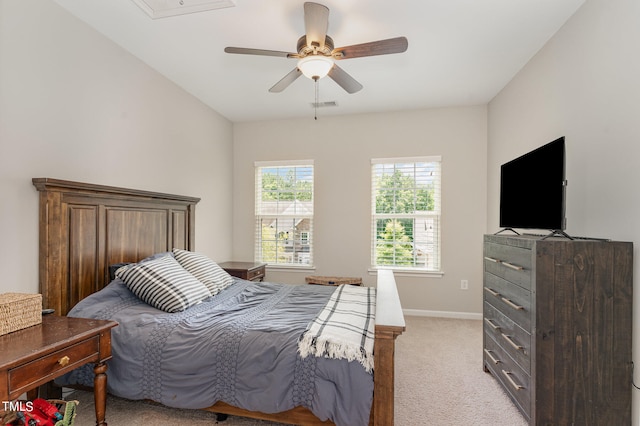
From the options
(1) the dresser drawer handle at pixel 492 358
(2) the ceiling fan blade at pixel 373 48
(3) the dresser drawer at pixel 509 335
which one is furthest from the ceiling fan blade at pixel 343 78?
(1) the dresser drawer handle at pixel 492 358

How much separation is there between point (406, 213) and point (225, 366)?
322cm

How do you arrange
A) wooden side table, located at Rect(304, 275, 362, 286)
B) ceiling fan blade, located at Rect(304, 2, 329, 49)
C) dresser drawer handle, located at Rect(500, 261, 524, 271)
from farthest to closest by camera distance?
wooden side table, located at Rect(304, 275, 362, 286) → dresser drawer handle, located at Rect(500, 261, 524, 271) → ceiling fan blade, located at Rect(304, 2, 329, 49)

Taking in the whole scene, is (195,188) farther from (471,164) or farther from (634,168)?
(634,168)

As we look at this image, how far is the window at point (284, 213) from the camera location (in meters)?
4.60

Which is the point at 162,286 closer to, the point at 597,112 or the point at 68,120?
the point at 68,120

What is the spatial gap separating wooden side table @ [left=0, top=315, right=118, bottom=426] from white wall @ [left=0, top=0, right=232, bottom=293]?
2.09 ft

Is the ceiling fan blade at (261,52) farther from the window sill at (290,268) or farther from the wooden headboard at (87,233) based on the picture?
the window sill at (290,268)

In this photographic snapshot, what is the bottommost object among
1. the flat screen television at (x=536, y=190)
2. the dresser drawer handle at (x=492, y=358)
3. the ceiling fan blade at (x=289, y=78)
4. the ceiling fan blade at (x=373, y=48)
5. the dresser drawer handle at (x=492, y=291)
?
the dresser drawer handle at (x=492, y=358)

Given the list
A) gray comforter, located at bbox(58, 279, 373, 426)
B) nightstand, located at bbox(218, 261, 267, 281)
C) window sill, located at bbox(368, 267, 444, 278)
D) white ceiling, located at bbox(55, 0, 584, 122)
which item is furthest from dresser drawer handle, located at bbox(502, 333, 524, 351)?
nightstand, located at bbox(218, 261, 267, 281)

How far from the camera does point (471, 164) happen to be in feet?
13.4

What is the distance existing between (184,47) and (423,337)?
3.70 m

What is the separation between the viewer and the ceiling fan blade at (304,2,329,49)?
72.9 inches

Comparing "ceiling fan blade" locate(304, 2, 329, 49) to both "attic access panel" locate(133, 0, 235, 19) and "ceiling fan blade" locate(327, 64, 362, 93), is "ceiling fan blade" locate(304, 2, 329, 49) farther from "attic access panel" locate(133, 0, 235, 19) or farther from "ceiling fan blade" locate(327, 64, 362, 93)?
"attic access panel" locate(133, 0, 235, 19)

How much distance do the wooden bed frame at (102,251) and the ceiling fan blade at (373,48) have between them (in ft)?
5.52
